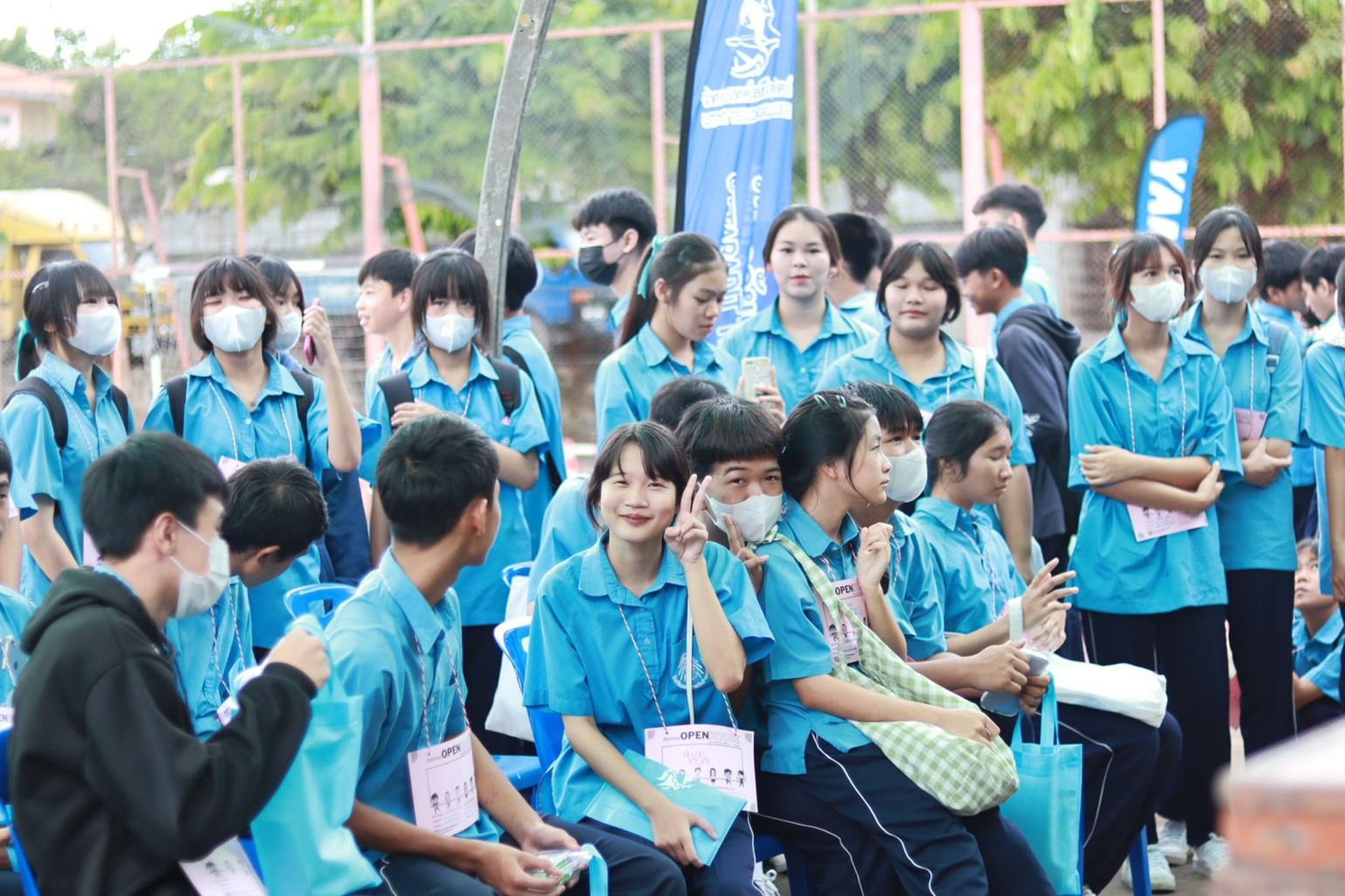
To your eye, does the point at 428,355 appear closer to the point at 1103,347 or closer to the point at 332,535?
the point at 332,535

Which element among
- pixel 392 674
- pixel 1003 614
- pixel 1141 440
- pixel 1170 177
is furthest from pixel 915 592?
pixel 1170 177

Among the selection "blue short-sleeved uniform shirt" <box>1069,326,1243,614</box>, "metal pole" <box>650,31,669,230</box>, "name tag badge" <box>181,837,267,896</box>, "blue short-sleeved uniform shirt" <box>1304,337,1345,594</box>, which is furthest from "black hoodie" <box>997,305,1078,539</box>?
"metal pole" <box>650,31,669,230</box>

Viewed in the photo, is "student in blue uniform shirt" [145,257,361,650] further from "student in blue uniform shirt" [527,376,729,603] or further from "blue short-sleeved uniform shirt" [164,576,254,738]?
"student in blue uniform shirt" [527,376,729,603]

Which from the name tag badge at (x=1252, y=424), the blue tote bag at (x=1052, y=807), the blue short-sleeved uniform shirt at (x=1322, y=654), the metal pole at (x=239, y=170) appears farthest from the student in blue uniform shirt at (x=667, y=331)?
the metal pole at (x=239, y=170)

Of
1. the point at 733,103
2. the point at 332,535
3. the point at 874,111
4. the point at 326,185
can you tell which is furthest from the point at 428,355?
the point at 326,185

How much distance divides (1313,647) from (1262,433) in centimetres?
84

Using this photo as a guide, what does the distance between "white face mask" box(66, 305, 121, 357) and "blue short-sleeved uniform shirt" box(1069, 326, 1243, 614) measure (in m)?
2.80

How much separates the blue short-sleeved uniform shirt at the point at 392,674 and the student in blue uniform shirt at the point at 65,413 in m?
1.42

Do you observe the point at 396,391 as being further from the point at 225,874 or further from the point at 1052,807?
the point at 225,874

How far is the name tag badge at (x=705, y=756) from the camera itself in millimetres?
3283

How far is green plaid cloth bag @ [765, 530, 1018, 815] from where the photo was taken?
331 cm

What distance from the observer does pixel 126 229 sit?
41.8 ft

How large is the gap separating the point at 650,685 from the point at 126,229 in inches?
420

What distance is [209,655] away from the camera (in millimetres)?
3469
